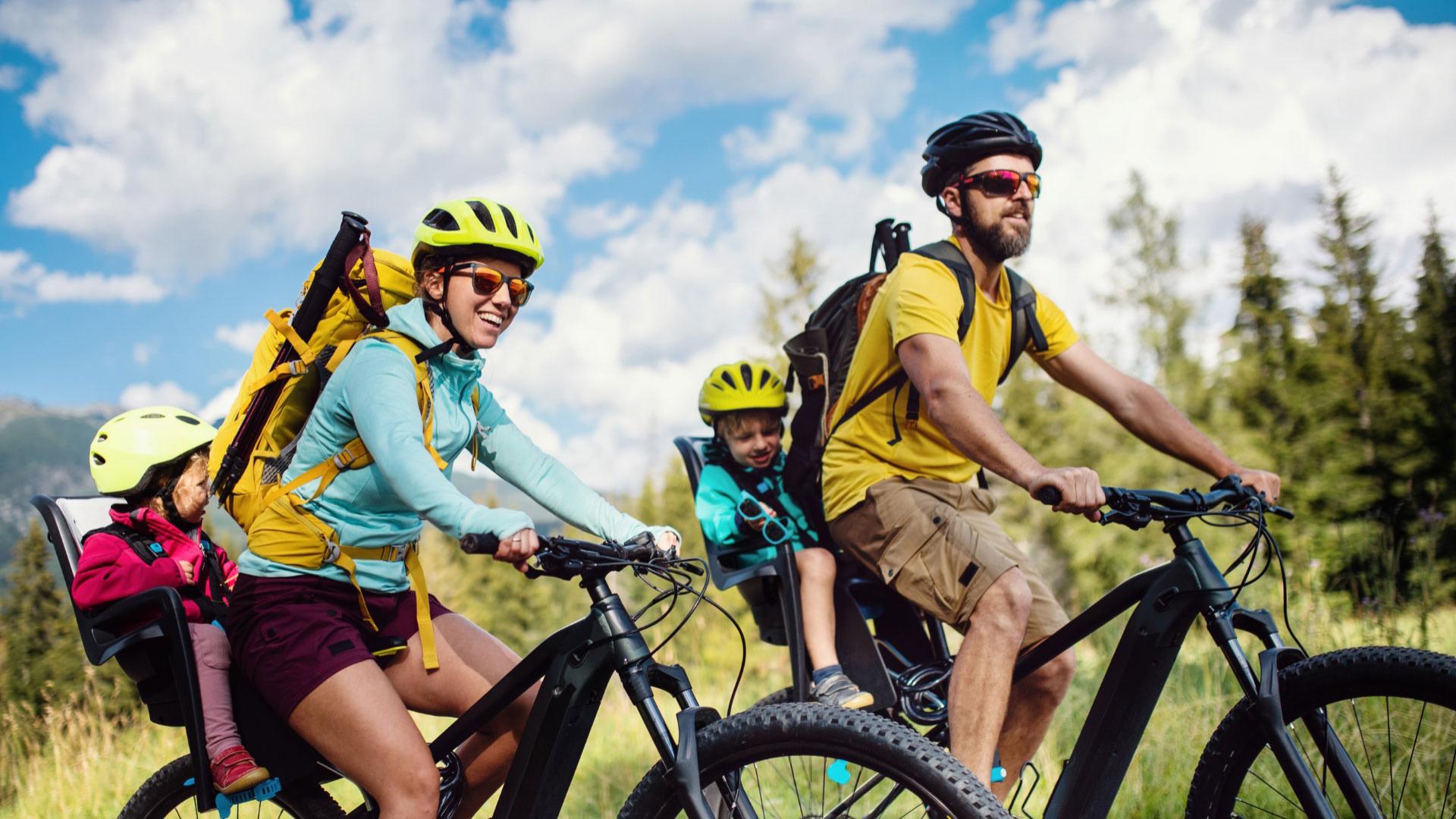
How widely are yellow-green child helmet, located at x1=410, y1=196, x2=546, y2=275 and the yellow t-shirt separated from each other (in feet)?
4.10

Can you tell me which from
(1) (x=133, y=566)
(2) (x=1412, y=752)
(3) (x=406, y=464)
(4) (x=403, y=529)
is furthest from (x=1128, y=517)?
(1) (x=133, y=566)

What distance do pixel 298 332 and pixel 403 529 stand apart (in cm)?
66

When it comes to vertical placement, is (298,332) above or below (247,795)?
above

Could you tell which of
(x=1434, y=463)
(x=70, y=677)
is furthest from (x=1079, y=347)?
(x=1434, y=463)

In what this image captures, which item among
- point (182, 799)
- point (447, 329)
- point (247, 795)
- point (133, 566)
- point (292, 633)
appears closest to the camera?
point (292, 633)

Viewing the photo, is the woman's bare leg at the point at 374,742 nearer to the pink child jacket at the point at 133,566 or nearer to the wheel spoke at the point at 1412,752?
the pink child jacket at the point at 133,566

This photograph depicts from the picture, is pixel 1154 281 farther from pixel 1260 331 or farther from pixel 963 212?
pixel 963 212

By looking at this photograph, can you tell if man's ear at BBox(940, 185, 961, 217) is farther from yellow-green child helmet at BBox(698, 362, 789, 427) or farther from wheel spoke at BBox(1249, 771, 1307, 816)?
wheel spoke at BBox(1249, 771, 1307, 816)

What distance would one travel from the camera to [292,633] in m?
2.65

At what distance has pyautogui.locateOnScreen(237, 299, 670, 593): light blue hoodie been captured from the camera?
7.98ft

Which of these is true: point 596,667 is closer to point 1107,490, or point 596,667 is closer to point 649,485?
point 1107,490

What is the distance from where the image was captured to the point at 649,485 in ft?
169

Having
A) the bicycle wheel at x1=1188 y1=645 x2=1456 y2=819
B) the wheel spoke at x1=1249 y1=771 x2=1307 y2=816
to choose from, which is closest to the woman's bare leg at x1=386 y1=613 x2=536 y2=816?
the bicycle wheel at x1=1188 y1=645 x2=1456 y2=819

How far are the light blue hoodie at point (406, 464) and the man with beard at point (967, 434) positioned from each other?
104 centimetres
